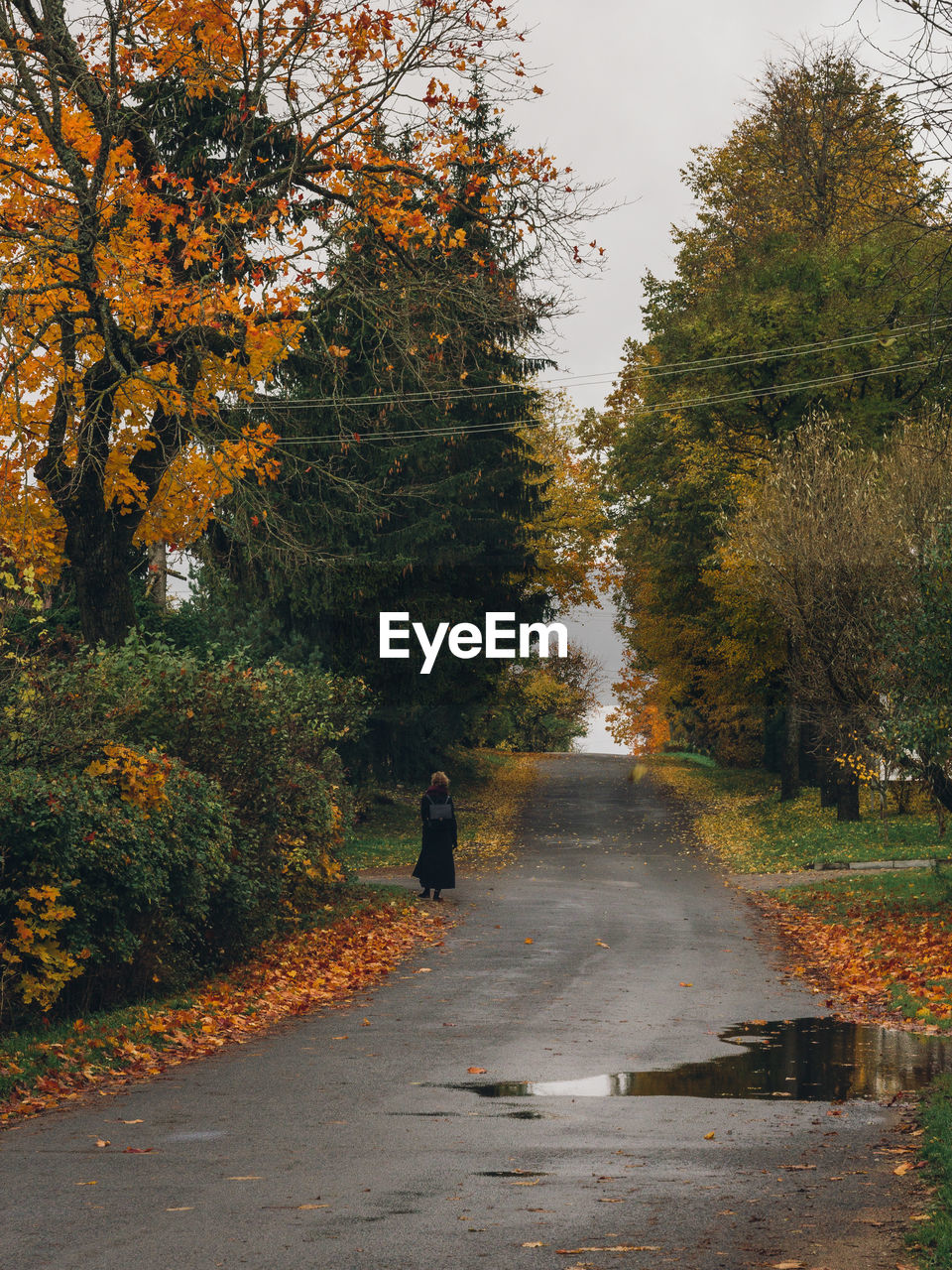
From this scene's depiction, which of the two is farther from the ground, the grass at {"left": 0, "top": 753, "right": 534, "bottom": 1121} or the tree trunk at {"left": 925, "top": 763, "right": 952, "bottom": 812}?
the tree trunk at {"left": 925, "top": 763, "right": 952, "bottom": 812}

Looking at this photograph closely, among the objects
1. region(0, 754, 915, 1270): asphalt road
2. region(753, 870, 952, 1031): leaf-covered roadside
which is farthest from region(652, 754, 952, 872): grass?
region(0, 754, 915, 1270): asphalt road

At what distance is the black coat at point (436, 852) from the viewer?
20797 mm

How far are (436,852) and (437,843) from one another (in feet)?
0.44

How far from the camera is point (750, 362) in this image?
32.9 m

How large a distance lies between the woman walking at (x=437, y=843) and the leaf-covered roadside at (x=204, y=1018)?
9.46ft

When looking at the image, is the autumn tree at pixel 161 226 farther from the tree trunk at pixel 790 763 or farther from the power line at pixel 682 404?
the tree trunk at pixel 790 763

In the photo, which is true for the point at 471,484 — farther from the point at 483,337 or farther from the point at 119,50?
the point at 119,50

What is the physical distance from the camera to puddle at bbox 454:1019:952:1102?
905 centimetres

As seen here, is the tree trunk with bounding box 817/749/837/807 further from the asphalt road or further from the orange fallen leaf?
the orange fallen leaf

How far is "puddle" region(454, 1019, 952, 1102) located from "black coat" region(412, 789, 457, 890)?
984cm

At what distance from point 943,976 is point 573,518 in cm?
3454

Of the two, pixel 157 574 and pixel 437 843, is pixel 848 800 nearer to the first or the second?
pixel 437 843

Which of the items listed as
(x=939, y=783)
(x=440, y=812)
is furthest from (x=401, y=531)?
(x=939, y=783)

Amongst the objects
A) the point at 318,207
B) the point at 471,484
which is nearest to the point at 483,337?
the point at 318,207
